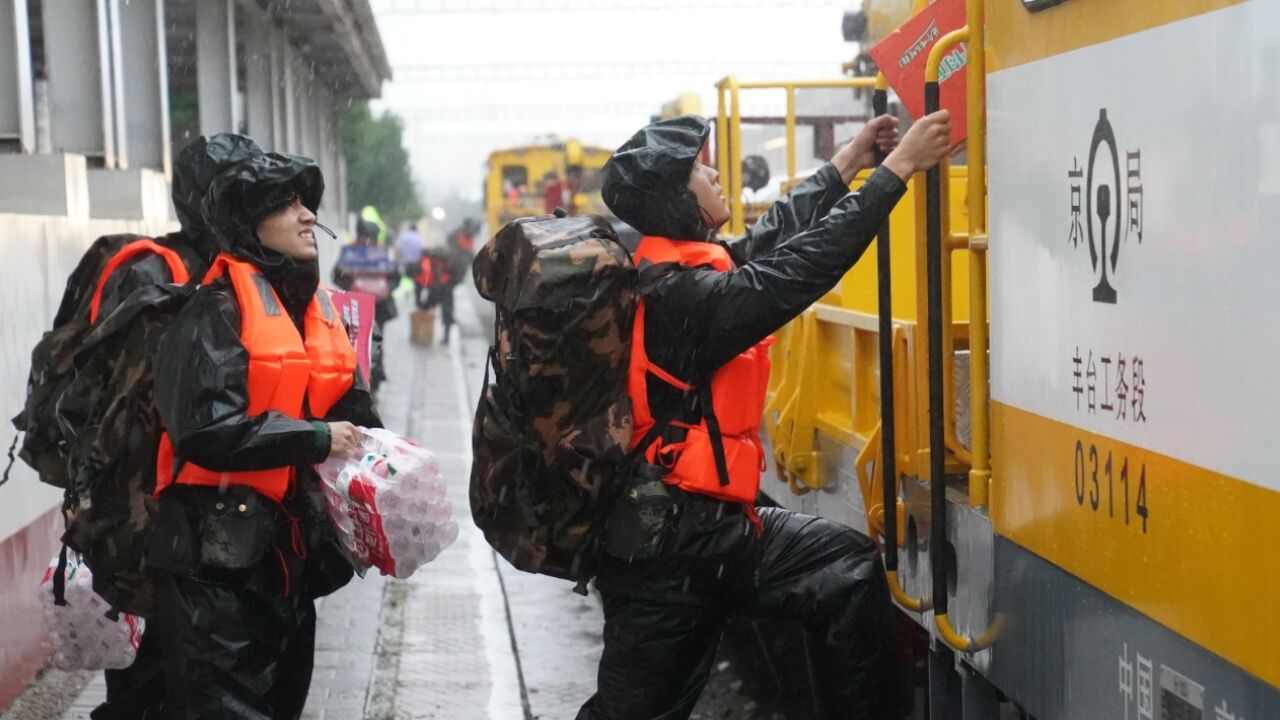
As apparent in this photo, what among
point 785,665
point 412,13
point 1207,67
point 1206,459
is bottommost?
point 785,665

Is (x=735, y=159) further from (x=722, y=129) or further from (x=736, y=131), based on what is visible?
(x=722, y=129)

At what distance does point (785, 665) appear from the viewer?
5.96 m

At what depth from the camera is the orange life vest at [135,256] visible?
4.69 m

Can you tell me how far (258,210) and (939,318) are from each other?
1775 mm

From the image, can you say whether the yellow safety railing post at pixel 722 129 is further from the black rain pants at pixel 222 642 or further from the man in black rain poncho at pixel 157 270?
the black rain pants at pixel 222 642

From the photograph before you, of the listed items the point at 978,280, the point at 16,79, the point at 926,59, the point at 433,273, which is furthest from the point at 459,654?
the point at 433,273

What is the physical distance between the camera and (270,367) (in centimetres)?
409

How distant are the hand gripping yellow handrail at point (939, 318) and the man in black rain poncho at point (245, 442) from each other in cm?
149

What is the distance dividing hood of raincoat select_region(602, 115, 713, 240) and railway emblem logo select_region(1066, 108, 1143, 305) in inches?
46.2

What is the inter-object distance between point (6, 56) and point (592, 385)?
6.92 metres

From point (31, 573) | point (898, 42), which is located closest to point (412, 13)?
point (31, 573)

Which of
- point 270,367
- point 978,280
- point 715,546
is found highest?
point 978,280

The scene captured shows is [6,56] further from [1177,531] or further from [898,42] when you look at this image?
[1177,531]

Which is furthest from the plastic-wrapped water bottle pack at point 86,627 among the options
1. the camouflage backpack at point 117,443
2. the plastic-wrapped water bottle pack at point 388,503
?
the plastic-wrapped water bottle pack at point 388,503
